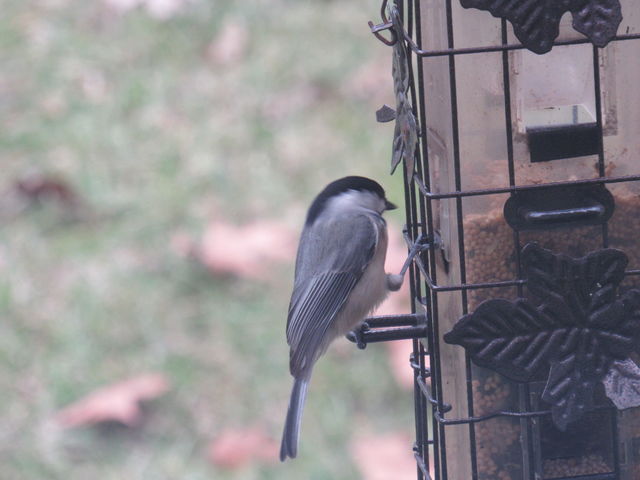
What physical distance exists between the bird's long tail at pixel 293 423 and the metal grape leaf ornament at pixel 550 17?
39.3 inches

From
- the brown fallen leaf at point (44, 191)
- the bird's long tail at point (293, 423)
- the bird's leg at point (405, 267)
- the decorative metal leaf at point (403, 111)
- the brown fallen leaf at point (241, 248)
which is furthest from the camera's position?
the brown fallen leaf at point (44, 191)

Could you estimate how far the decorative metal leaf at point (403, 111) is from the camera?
2.27 m

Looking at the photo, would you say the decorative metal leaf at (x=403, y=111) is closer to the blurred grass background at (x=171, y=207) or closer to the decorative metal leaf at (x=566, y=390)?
the decorative metal leaf at (x=566, y=390)

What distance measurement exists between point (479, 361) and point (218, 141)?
9.60 feet

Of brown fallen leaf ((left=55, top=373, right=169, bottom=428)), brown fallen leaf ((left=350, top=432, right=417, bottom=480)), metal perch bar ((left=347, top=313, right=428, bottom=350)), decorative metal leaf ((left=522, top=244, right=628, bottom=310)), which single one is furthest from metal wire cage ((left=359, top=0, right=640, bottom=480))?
brown fallen leaf ((left=55, top=373, right=169, bottom=428))

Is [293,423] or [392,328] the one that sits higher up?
[392,328]

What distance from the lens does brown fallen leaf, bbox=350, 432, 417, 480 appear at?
128 inches

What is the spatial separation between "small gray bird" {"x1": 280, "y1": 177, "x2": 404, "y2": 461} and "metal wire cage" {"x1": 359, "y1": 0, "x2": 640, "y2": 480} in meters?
0.39

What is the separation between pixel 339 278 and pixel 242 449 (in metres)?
0.96

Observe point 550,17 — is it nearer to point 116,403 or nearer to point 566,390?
point 566,390

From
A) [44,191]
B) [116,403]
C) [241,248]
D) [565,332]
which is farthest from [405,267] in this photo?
[44,191]

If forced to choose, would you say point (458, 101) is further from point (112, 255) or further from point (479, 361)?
point (112, 255)

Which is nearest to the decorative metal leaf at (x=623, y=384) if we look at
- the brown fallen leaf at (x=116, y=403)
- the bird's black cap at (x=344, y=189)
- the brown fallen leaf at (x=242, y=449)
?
the bird's black cap at (x=344, y=189)

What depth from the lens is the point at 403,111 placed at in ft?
7.64
